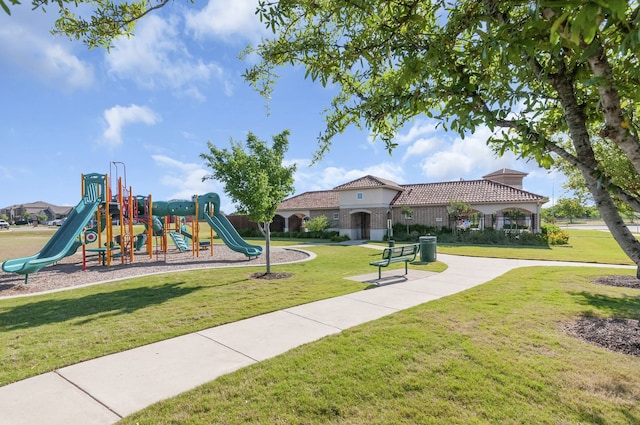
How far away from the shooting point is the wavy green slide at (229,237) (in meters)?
15.7

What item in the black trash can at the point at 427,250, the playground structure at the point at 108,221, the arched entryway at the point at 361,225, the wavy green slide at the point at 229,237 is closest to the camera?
the playground structure at the point at 108,221

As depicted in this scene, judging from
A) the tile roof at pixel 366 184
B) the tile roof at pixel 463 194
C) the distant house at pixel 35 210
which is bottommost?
the tile roof at pixel 463 194

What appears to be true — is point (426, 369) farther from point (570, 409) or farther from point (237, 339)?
point (237, 339)

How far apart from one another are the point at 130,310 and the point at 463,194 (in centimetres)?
2720

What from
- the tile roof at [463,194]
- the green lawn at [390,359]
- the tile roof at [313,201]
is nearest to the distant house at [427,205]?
the tile roof at [463,194]

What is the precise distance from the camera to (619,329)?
5445 mm

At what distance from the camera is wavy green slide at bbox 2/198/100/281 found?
10.2 metres

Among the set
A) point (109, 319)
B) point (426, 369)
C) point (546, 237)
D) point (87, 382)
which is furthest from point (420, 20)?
point (546, 237)

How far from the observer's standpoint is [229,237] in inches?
653

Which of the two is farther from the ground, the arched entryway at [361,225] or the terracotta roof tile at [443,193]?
the terracotta roof tile at [443,193]

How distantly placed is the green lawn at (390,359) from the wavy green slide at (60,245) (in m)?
2.62

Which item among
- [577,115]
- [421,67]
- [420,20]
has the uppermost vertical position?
[420,20]

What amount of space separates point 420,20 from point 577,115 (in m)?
1.70

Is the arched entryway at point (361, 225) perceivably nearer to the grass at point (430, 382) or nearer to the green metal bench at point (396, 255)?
the green metal bench at point (396, 255)
